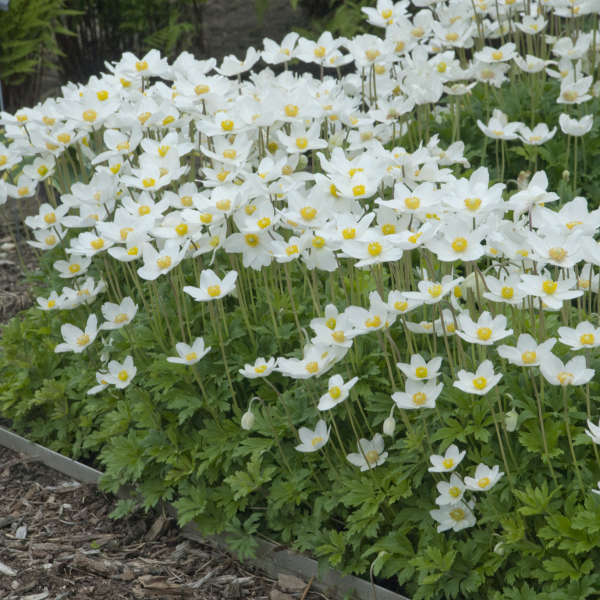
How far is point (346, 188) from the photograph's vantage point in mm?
2645

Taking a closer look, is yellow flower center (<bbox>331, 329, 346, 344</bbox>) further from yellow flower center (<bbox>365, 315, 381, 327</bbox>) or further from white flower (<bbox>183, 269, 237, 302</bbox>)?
white flower (<bbox>183, 269, 237, 302</bbox>)

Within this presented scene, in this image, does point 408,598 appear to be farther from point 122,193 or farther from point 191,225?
point 122,193

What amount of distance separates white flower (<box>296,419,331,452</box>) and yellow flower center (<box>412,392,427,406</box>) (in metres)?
0.29

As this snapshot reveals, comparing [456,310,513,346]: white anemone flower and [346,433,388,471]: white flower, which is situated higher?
[456,310,513,346]: white anemone flower

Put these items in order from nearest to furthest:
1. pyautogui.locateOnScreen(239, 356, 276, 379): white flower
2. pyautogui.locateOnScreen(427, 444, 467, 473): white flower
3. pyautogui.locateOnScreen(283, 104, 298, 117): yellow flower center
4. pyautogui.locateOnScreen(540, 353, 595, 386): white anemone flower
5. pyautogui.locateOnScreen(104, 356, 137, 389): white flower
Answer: pyautogui.locateOnScreen(540, 353, 595, 386): white anemone flower → pyautogui.locateOnScreen(427, 444, 467, 473): white flower → pyautogui.locateOnScreen(239, 356, 276, 379): white flower → pyautogui.locateOnScreen(104, 356, 137, 389): white flower → pyautogui.locateOnScreen(283, 104, 298, 117): yellow flower center

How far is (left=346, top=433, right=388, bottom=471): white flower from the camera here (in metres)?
2.58

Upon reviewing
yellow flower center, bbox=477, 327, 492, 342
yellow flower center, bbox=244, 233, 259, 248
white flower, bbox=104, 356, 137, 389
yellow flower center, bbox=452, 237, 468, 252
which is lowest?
white flower, bbox=104, 356, 137, 389


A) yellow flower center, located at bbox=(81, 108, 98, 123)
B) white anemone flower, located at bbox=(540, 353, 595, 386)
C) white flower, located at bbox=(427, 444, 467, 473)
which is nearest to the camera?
white anemone flower, located at bbox=(540, 353, 595, 386)

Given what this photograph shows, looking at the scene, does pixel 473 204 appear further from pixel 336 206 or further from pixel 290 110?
pixel 290 110

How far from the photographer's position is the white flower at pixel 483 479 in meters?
2.30

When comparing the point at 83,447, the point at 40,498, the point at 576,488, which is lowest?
the point at 40,498

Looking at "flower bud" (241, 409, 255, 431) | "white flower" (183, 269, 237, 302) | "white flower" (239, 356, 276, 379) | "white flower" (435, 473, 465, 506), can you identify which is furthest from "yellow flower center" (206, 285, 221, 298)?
"white flower" (435, 473, 465, 506)

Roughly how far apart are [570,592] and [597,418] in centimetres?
47

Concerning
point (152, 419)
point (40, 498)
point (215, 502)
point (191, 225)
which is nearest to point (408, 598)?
point (215, 502)
